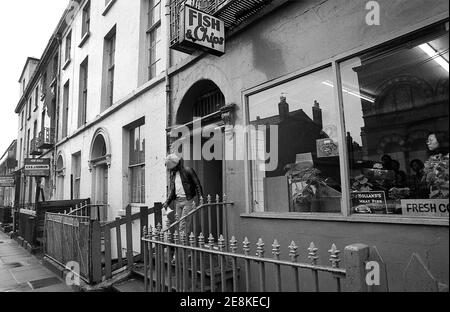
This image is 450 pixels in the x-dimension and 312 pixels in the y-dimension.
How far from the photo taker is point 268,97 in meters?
5.10

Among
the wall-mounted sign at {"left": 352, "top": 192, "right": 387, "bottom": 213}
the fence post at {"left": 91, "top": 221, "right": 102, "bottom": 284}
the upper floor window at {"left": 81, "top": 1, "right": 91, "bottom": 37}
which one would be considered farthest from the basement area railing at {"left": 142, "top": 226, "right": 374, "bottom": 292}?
the upper floor window at {"left": 81, "top": 1, "right": 91, "bottom": 37}

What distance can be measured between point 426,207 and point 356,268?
1808 millimetres

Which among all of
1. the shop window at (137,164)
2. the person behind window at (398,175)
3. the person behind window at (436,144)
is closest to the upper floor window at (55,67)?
the shop window at (137,164)

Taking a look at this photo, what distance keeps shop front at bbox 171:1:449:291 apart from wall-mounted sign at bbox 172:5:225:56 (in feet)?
0.89

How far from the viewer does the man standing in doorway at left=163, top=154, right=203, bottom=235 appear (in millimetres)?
5391

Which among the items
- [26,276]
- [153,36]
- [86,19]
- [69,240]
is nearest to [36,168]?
[86,19]

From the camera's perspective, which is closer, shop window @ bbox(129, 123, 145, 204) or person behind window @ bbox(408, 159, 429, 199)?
person behind window @ bbox(408, 159, 429, 199)

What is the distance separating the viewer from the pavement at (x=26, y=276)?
19.8 feet

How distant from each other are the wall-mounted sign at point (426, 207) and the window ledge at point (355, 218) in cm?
18

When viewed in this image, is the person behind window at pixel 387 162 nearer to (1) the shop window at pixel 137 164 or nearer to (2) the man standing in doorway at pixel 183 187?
(2) the man standing in doorway at pixel 183 187

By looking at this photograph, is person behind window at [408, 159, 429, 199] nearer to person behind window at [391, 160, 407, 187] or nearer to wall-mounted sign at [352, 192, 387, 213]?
person behind window at [391, 160, 407, 187]

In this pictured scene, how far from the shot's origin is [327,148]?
4.35m

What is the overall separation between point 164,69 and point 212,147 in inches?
89.2

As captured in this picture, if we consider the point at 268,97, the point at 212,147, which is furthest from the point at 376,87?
the point at 212,147
